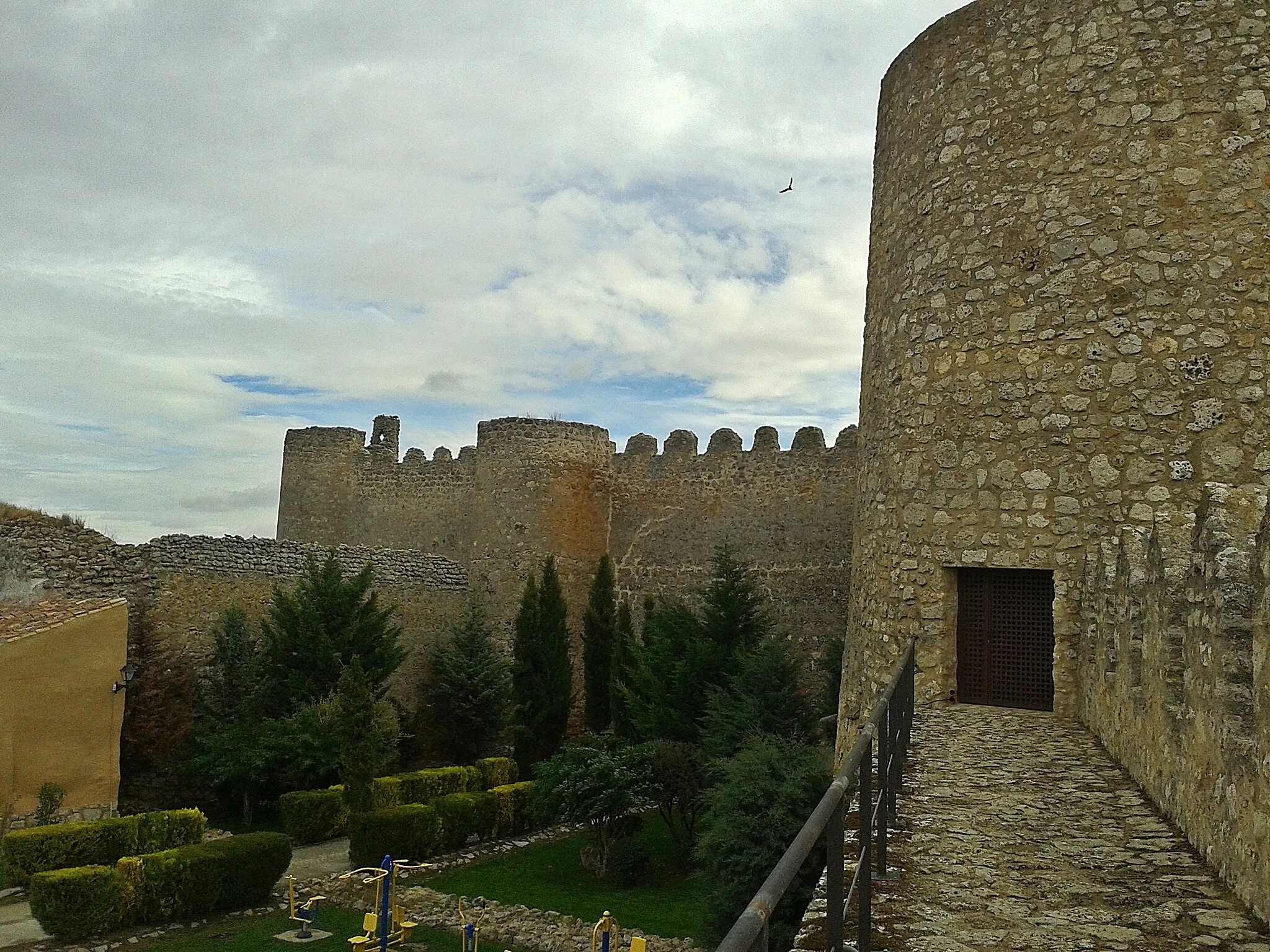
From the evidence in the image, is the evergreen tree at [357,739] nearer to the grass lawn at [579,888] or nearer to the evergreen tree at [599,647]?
the grass lawn at [579,888]

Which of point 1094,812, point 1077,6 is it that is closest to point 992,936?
point 1094,812

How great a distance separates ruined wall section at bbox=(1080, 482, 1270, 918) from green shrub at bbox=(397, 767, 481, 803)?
12224mm

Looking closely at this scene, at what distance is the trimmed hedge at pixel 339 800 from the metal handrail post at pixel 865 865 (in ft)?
40.8

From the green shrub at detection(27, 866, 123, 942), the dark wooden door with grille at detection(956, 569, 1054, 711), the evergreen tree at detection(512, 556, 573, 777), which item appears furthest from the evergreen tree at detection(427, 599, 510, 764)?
the dark wooden door with grille at detection(956, 569, 1054, 711)

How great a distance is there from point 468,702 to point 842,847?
17525mm

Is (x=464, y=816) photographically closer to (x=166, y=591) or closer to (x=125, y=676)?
(x=125, y=676)

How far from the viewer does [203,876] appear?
11.4 meters

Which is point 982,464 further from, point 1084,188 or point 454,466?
point 454,466

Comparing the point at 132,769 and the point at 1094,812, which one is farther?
the point at 132,769

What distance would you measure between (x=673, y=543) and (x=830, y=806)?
19.4 m

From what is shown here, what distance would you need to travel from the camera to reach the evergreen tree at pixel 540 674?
60.0ft

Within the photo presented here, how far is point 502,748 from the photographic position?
64.1 feet

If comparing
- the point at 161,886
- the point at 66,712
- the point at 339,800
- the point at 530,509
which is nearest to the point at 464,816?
A: the point at 339,800

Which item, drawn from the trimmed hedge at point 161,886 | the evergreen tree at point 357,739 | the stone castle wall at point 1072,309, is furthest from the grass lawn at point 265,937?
the stone castle wall at point 1072,309
